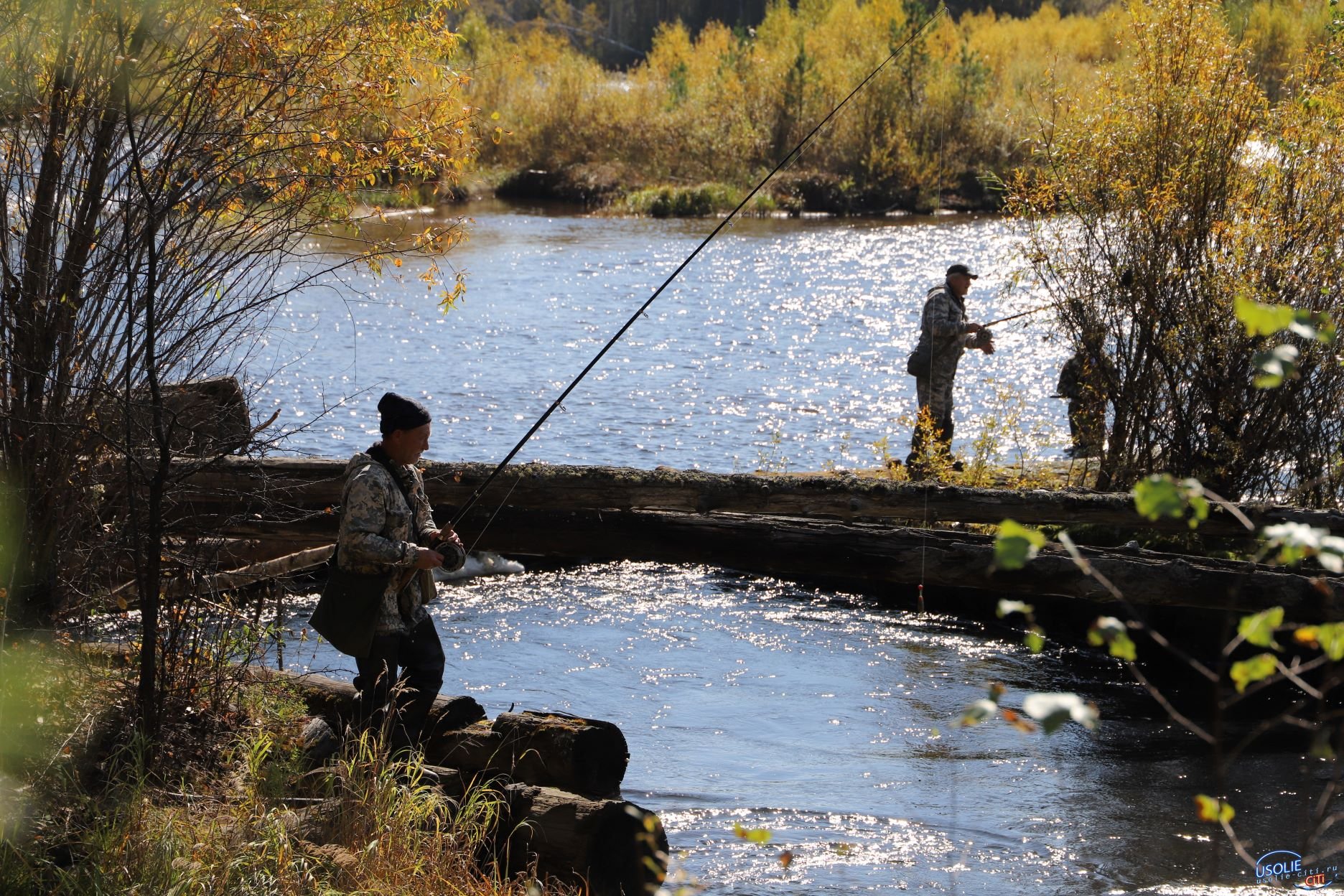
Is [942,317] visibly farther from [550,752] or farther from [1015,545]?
[1015,545]

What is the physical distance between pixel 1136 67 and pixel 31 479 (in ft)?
25.4

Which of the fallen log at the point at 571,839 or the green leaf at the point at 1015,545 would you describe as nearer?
the green leaf at the point at 1015,545

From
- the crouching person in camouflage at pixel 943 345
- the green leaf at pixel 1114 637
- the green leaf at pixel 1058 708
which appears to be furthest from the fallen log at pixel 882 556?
the green leaf at pixel 1058 708

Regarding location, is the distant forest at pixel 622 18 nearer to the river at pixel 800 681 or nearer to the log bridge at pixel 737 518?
the river at pixel 800 681

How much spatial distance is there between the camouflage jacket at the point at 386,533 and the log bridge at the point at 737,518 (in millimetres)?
2839

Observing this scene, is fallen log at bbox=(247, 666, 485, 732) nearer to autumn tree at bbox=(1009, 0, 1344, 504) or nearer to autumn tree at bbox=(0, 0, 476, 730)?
autumn tree at bbox=(0, 0, 476, 730)

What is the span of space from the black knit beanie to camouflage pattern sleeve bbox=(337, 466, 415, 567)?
7.6 inches

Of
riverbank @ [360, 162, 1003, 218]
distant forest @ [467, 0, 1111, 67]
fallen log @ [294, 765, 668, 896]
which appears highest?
distant forest @ [467, 0, 1111, 67]

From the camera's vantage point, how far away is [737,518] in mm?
9102

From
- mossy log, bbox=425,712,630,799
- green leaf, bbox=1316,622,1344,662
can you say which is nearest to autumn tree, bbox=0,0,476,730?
mossy log, bbox=425,712,630,799

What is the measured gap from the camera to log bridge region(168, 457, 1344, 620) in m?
8.72

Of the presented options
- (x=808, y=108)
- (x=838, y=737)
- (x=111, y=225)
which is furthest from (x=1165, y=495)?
(x=808, y=108)

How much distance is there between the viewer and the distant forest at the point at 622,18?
87188 mm

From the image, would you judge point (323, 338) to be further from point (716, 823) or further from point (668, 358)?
point (716, 823)
